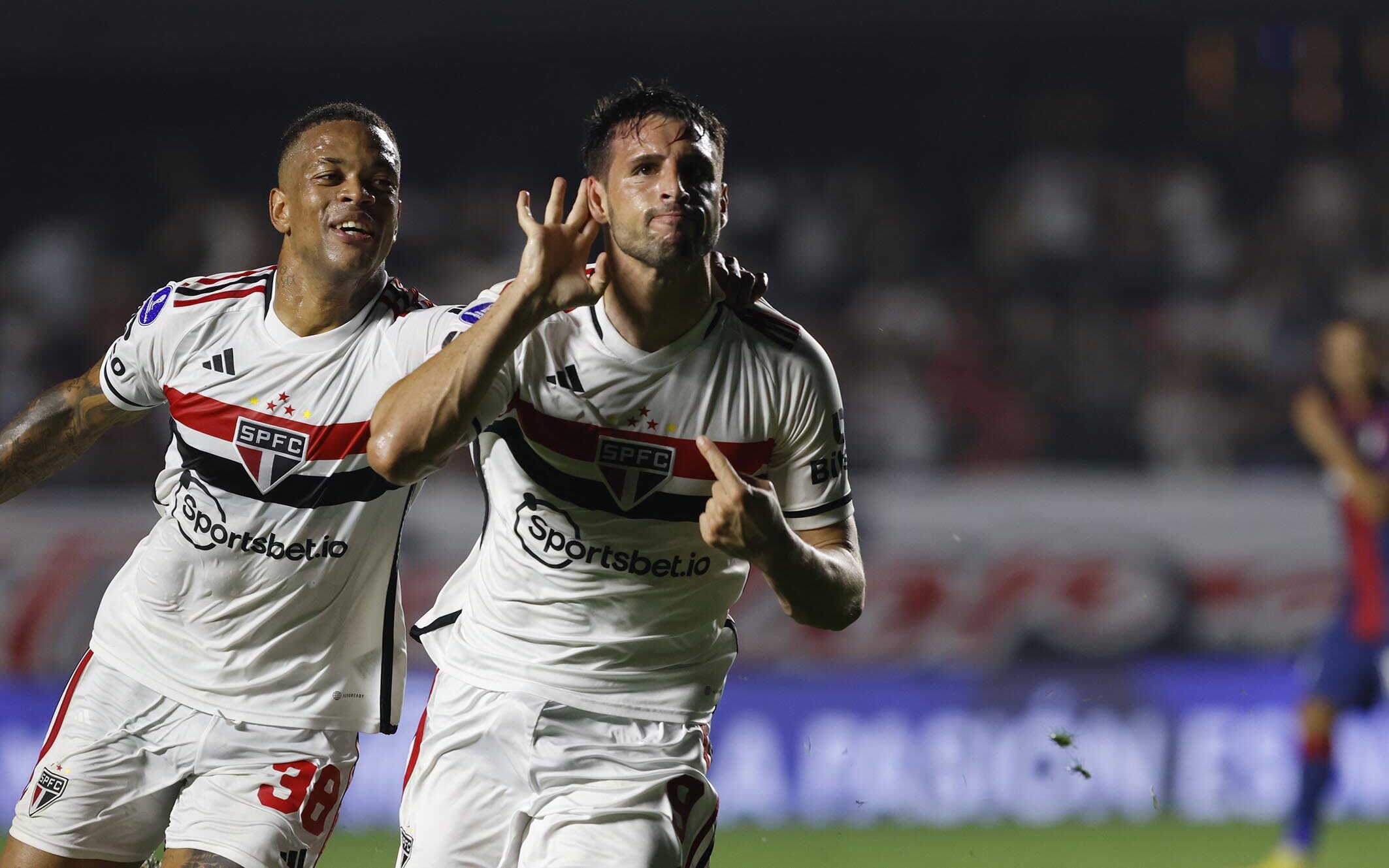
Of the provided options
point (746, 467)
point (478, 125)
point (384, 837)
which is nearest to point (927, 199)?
point (478, 125)

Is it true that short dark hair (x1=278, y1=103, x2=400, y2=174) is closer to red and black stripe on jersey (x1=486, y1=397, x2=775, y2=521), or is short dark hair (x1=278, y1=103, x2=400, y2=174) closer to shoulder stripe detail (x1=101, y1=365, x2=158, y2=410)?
shoulder stripe detail (x1=101, y1=365, x2=158, y2=410)

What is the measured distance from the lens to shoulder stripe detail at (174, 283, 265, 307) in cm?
366

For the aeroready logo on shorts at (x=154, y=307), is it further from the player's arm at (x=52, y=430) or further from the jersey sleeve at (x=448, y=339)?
the jersey sleeve at (x=448, y=339)

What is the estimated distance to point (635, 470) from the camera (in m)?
3.13

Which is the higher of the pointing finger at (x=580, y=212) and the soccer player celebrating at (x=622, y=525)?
the pointing finger at (x=580, y=212)

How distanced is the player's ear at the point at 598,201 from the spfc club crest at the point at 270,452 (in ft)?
2.86

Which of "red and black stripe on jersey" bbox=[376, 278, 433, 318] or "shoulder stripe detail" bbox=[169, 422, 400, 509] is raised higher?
"red and black stripe on jersey" bbox=[376, 278, 433, 318]

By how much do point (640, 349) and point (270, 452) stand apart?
92cm

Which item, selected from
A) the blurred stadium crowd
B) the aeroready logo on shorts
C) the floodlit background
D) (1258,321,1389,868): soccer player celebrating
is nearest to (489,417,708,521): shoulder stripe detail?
the aeroready logo on shorts

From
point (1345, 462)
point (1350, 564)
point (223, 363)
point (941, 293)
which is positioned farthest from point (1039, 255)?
point (223, 363)

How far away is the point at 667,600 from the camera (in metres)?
3.18

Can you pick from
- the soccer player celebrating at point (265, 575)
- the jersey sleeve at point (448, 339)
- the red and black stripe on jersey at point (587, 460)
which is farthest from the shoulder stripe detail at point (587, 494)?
the soccer player celebrating at point (265, 575)

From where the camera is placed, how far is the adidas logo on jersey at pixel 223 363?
3549 millimetres

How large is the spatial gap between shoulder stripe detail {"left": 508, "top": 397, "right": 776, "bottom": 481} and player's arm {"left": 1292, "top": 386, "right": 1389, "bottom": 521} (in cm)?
578
